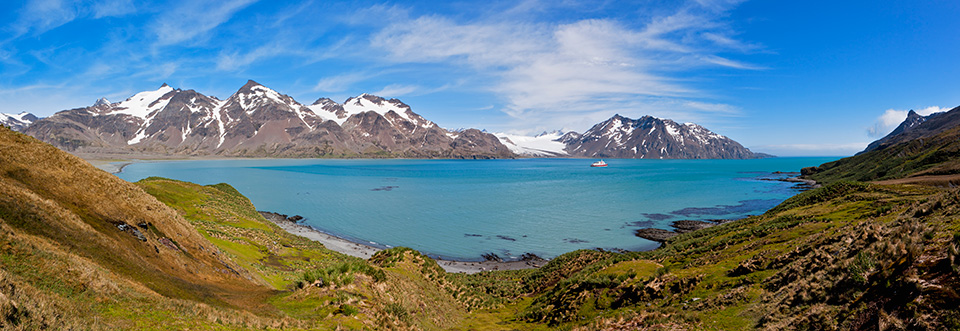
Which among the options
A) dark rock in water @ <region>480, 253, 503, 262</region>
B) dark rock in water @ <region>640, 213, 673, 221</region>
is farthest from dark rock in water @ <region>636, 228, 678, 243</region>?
dark rock in water @ <region>480, 253, 503, 262</region>

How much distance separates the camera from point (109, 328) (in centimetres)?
770

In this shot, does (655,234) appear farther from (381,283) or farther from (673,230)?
(381,283)

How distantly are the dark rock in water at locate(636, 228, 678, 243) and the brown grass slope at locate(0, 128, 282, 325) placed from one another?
58.3 m

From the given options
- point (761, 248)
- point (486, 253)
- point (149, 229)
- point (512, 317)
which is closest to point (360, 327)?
point (149, 229)

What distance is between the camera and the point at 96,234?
12539mm

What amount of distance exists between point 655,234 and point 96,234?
220ft

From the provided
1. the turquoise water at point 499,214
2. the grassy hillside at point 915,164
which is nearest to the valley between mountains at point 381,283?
the turquoise water at point 499,214

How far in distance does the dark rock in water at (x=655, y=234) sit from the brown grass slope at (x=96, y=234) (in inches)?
2297

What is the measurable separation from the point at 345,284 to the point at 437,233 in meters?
52.3

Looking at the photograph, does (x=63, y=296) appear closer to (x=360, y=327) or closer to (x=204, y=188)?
(x=360, y=327)

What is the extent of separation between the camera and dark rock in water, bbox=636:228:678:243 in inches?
2430

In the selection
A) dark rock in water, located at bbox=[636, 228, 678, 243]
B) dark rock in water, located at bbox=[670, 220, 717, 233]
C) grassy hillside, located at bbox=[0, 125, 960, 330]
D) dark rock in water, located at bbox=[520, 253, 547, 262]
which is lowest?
dark rock in water, located at bbox=[520, 253, 547, 262]

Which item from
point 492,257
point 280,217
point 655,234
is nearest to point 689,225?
point 655,234

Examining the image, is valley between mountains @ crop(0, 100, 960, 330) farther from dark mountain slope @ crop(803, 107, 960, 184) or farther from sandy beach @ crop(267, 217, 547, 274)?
dark mountain slope @ crop(803, 107, 960, 184)
